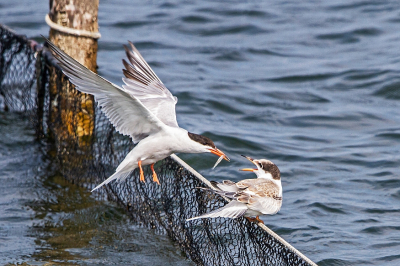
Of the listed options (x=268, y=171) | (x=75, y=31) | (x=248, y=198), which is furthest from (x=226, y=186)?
(x=75, y=31)

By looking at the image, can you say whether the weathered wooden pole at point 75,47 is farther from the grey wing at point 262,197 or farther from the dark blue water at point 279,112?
the grey wing at point 262,197

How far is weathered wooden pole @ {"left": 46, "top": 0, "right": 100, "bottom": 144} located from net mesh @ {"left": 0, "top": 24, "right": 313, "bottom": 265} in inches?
0.6

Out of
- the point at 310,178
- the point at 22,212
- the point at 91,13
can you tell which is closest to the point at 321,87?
the point at 310,178

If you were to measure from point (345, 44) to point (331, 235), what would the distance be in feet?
29.3

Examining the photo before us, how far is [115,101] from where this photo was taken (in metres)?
5.48

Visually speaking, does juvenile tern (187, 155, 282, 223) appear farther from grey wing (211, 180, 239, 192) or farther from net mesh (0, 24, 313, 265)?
net mesh (0, 24, 313, 265)

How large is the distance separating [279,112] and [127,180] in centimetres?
557

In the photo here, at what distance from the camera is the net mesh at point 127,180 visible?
17.5 ft

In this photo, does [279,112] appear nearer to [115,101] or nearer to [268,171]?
[268,171]

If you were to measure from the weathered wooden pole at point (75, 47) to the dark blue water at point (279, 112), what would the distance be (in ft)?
2.74

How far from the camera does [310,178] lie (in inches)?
360

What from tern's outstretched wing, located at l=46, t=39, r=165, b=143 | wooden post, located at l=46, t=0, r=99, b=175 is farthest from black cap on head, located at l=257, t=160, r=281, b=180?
wooden post, located at l=46, t=0, r=99, b=175

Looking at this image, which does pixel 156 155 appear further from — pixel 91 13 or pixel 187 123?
pixel 187 123

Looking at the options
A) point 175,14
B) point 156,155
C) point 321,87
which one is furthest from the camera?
point 175,14
